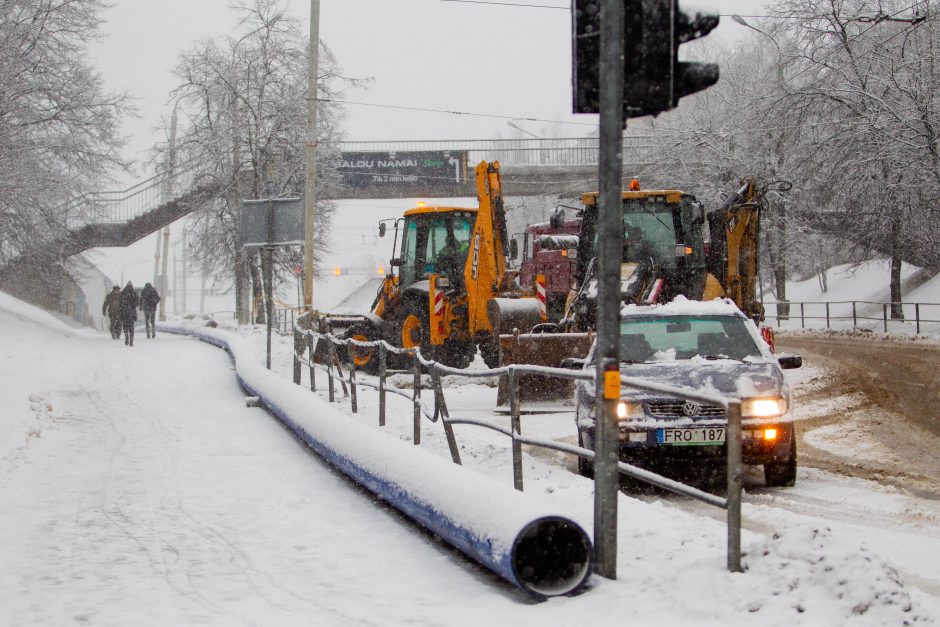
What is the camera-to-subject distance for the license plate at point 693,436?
8250 millimetres

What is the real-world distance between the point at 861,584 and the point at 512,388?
11.2ft

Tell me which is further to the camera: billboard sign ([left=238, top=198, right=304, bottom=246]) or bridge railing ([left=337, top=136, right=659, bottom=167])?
bridge railing ([left=337, top=136, right=659, bottom=167])

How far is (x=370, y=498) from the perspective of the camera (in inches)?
336

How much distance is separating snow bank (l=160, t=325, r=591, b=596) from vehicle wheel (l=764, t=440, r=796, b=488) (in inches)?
110

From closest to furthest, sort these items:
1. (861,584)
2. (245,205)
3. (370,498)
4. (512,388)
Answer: (861,584) < (512,388) < (370,498) < (245,205)

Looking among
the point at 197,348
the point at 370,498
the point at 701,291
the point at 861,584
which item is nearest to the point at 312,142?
the point at 197,348

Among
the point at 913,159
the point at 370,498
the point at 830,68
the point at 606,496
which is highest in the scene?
the point at 830,68

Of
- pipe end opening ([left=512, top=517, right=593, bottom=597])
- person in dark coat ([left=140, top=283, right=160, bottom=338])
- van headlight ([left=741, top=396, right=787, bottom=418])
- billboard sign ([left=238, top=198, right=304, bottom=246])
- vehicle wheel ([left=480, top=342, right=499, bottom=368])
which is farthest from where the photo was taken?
person in dark coat ([left=140, top=283, right=160, bottom=338])

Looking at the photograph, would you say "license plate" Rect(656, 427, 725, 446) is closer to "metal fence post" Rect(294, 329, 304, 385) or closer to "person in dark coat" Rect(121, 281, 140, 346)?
"metal fence post" Rect(294, 329, 304, 385)

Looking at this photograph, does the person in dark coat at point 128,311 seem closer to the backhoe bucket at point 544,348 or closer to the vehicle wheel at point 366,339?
the vehicle wheel at point 366,339

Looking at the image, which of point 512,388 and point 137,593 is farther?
point 512,388

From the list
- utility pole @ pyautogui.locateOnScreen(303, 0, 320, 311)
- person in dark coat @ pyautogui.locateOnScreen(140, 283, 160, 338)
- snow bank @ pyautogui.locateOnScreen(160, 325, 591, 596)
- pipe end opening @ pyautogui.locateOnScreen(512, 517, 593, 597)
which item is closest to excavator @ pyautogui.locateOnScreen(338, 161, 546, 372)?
utility pole @ pyautogui.locateOnScreen(303, 0, 320, 311)

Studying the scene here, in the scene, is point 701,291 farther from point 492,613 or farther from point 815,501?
point 492,613

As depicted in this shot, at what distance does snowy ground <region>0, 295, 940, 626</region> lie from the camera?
475 centimetres
